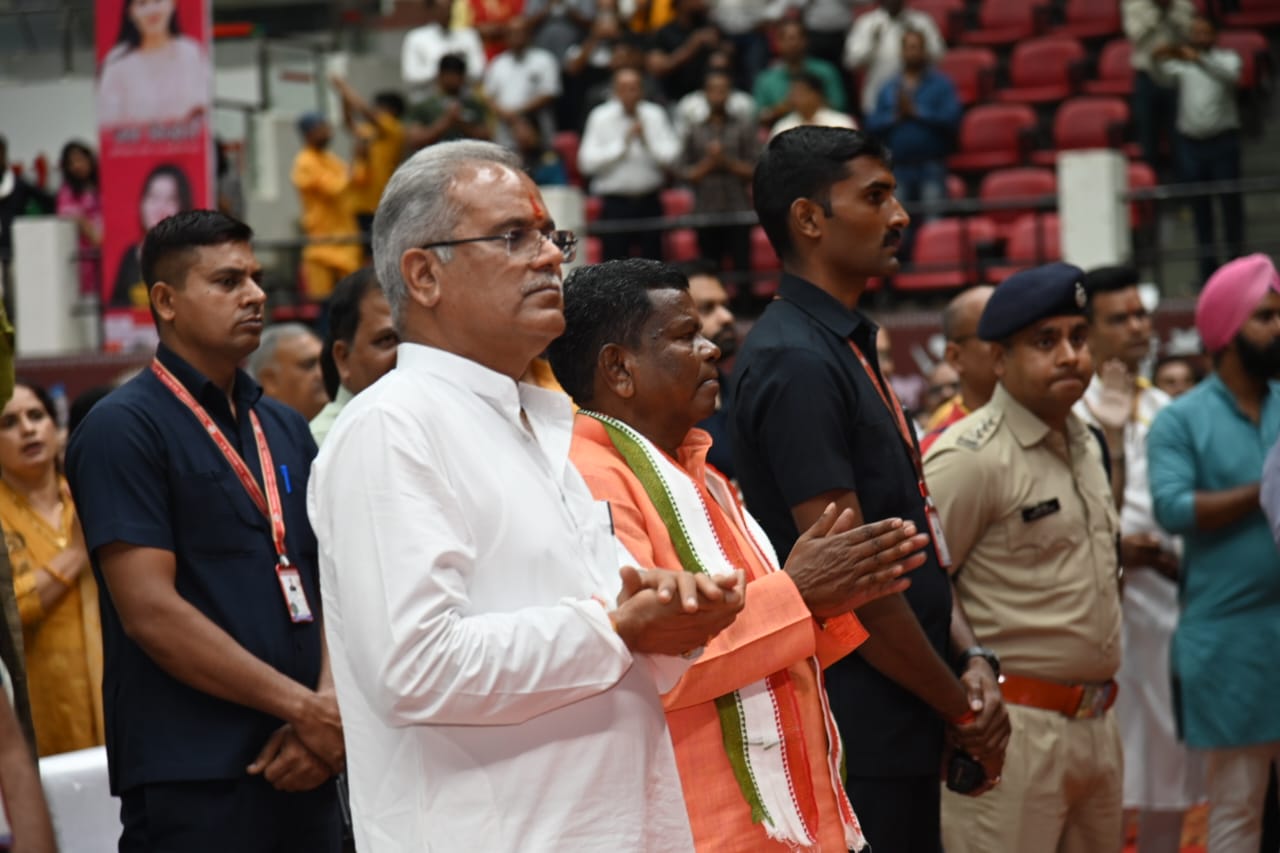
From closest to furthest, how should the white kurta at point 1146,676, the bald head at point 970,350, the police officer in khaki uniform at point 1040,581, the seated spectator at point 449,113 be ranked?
the police officer in khaki uniform at point 1040,581, the bald head at point 970,350, the white kurta at point 1146,676, the seated spectator at point 449,113

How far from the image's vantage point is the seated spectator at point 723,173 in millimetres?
11766

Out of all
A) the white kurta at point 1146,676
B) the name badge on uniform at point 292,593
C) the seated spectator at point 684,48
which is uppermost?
the seated spectator at point 684,48

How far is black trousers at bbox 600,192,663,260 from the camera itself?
1205 cm

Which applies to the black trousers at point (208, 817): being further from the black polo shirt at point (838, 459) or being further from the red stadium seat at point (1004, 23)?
the red stadium seat at point (1004, 23)

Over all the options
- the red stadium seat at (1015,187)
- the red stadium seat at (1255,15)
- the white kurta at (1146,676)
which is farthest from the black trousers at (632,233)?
the white kurta at (1146,676)

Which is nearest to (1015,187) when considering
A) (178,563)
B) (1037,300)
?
(1037,300)

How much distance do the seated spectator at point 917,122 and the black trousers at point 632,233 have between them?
5.27 ft

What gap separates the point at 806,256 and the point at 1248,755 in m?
2.26

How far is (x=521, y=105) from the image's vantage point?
539 inches

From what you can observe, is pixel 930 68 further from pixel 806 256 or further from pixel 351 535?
pixel 351 535

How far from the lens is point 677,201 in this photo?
43.0 ft

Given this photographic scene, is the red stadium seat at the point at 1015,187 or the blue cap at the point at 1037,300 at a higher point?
the red stadium seat at the point at 1015,187

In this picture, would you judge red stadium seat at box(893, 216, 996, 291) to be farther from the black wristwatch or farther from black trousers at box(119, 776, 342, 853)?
black trousers at box(119, 776, 342, 853)

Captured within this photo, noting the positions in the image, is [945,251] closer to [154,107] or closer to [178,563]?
[154,107]
